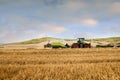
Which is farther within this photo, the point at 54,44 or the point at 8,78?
the point at 54,44

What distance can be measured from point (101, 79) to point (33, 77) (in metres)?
2.77

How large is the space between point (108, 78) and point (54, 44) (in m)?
39.5

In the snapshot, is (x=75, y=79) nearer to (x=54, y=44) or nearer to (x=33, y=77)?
(x=33, y=77)

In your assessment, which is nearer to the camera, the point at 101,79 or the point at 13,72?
the point at 101,79

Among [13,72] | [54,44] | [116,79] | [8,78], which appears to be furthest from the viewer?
[54,44]

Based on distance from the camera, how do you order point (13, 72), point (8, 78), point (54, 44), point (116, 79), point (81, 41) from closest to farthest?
point (116, 79)
point (8, 78)
point (13, 72)
point (81, 41)
point (54, 44)

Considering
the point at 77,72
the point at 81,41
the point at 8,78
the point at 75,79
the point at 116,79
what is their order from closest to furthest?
the point at 116,79 < the point at 75,79 < the point at 8,78 < the point at 77,72 < the point at 81,41

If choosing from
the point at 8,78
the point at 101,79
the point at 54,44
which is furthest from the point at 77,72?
the point at 54,44

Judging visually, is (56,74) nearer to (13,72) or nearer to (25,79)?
(25,79)

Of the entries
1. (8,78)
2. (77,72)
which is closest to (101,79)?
(77,72)

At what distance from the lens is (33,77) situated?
11023mm

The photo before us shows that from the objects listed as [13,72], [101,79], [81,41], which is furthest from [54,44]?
[101,79]

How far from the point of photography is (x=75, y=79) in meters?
10.6

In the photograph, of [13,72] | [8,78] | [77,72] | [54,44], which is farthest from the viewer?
[54,44]
